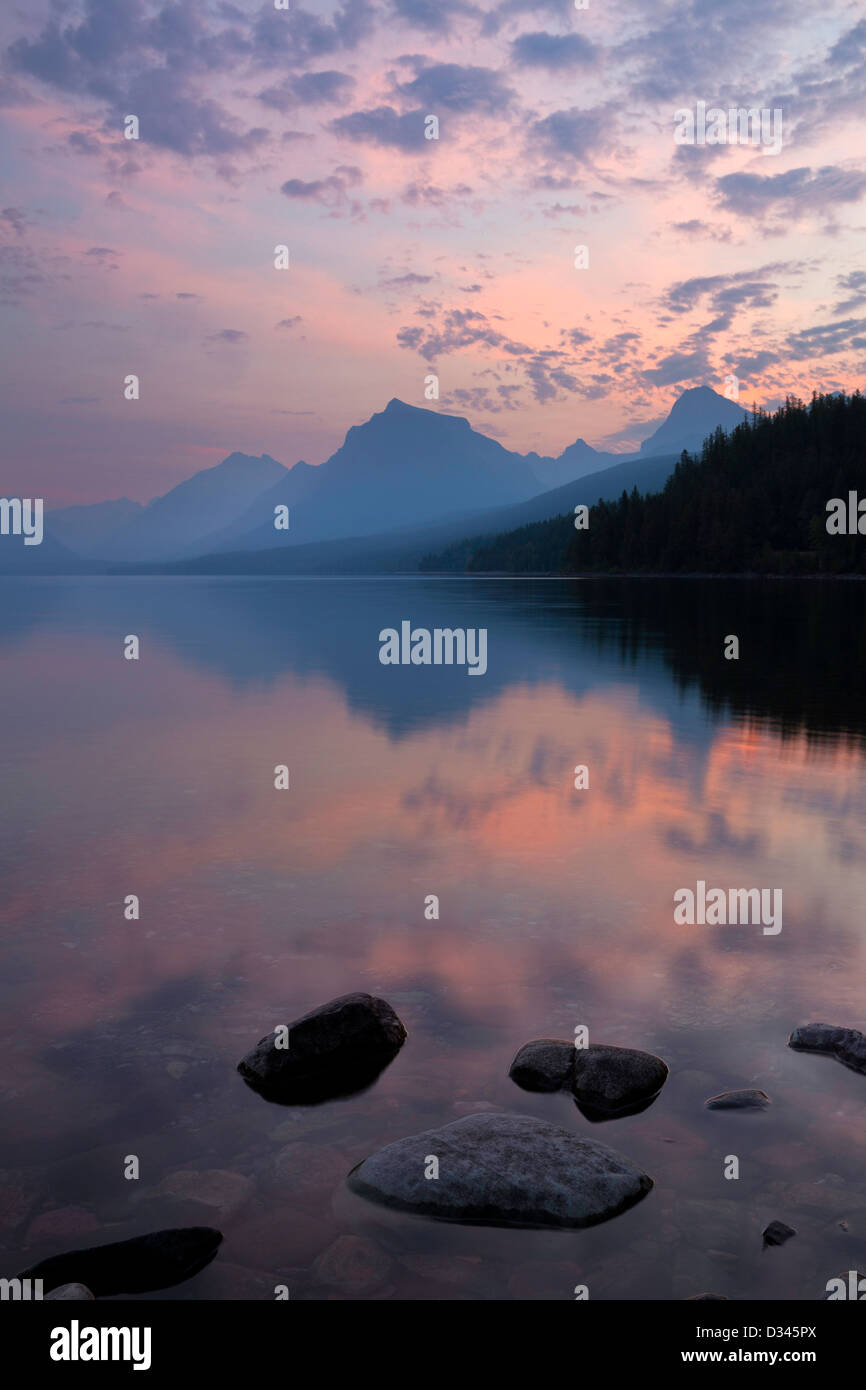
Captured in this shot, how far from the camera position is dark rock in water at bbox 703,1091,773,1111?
30.1 ft

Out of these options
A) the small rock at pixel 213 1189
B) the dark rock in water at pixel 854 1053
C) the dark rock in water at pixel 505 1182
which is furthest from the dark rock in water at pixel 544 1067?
the small rock at pixel 213 1189

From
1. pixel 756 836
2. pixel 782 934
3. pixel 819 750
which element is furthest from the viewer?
pixel 819 750

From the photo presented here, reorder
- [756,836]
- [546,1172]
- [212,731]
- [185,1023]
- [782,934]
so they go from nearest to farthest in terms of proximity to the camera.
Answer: [546,1172] → [185,1023] → [782,934] → [756,836] → [212,731]

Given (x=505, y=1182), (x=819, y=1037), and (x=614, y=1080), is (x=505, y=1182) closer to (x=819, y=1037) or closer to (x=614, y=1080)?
(x=614, y=1080)

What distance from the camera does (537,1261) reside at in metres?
7.38

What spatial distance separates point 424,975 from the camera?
40.8 feet

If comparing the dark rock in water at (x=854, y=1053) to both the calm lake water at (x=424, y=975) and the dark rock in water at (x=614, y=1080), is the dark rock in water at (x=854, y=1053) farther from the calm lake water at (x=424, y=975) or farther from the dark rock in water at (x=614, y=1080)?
the dark rock in water at (x=614, y=1080)

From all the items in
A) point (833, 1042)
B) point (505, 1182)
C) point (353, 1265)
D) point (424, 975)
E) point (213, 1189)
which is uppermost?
point (833, 1042)

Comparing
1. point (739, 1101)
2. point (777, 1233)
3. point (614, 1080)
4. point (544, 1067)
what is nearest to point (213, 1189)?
point (544, 1067)

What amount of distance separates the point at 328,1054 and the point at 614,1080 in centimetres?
307

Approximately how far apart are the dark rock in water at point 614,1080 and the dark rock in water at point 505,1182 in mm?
1004

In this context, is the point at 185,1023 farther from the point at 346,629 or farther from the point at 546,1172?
the point at 346,629

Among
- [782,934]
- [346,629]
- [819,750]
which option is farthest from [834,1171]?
[346,629]
